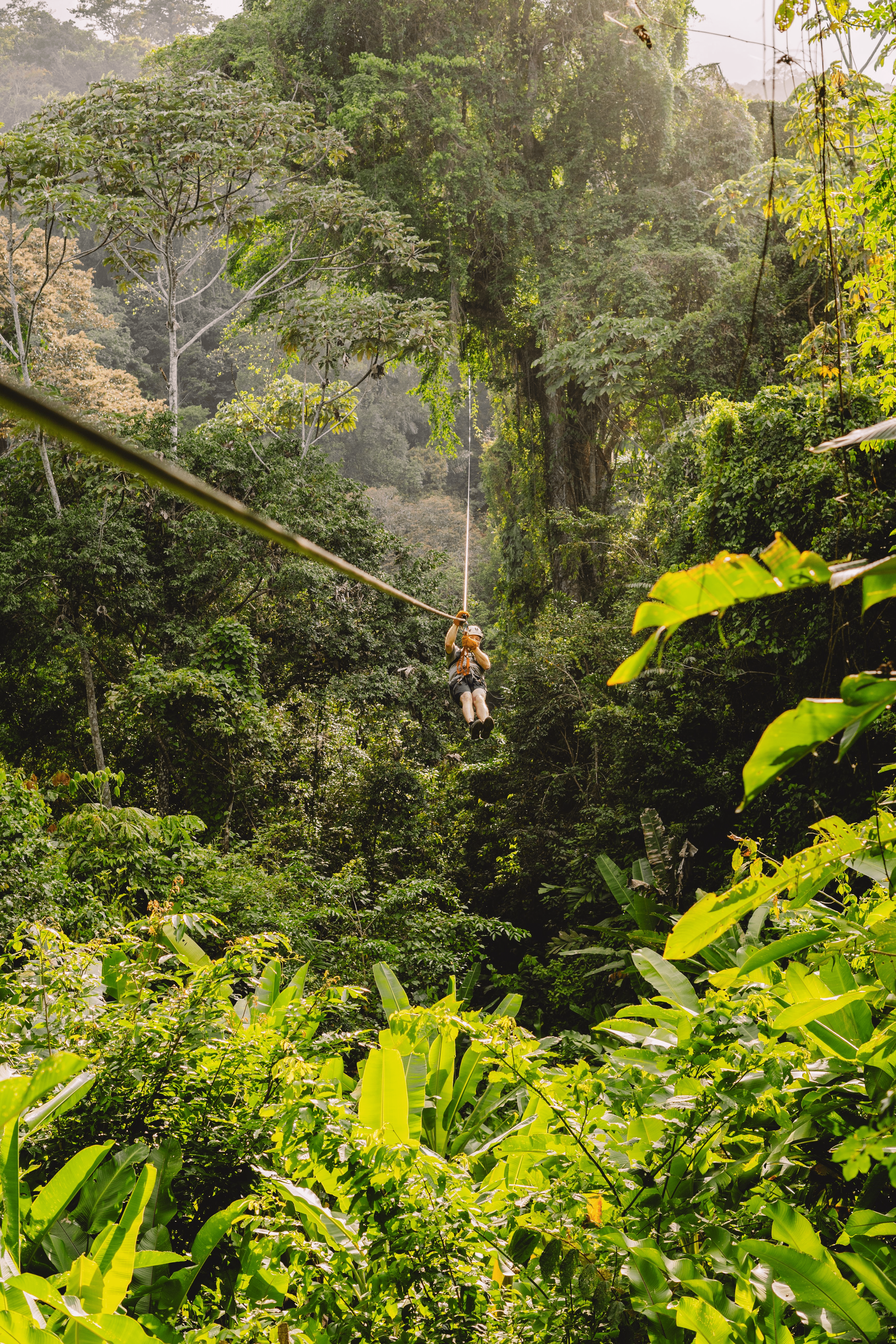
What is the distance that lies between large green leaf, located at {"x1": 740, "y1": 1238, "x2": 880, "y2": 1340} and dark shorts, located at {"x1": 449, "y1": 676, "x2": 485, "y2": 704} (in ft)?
15.6

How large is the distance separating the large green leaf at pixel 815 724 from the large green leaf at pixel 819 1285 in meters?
0.94

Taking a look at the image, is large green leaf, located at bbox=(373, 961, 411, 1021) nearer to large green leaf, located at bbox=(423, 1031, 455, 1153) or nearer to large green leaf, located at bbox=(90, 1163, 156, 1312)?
large green leaf, located at bbox=(423, 1031, 455, 1153)

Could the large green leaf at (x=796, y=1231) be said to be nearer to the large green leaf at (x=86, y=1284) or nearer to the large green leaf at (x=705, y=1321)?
the large green leaf at (x=705, y=1321)

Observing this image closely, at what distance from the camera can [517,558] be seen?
13.0 m

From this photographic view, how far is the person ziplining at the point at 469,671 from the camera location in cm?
551

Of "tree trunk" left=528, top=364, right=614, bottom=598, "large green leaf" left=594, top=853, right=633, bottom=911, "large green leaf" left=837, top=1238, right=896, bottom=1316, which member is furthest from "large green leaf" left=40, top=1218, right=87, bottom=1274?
"tree trunk" left=528, top=364, right=614, bottom=598

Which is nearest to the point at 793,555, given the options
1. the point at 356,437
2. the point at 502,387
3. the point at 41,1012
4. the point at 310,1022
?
the point at 310,1022

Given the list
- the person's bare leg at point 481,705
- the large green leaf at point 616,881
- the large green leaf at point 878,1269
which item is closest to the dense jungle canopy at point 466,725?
the large green leaf at point 878,1269

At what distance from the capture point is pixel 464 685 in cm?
594

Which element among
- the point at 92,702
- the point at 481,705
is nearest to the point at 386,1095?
the point at 481,705

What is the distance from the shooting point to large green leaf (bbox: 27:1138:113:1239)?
1586 millimetres

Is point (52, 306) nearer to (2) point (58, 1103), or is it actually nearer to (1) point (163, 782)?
(1) point (163, 782)

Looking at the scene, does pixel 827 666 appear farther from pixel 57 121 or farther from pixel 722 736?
pixel 57 121

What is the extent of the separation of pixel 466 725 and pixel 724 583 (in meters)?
9.92
